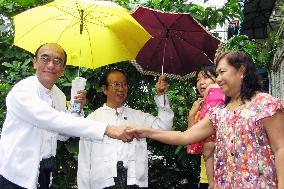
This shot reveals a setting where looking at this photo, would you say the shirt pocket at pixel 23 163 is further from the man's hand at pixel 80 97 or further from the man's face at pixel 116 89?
the man's face at pixel 116 89

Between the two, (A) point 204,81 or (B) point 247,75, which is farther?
(A) point 204,81

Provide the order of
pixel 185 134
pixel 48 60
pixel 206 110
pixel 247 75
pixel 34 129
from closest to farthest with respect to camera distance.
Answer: pixel 247 75 < pixel 34 129 < pixel 185 134 < pixel 48 60 < pixel 206 110

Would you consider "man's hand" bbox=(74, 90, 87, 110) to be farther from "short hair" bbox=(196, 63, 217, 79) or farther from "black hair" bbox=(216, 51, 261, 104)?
"black hair" bbox=(216, 51, 261, 104)

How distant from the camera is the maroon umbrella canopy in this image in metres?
4.43

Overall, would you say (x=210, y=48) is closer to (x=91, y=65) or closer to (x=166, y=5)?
(x=166, y=5)

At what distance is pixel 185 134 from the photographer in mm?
3521

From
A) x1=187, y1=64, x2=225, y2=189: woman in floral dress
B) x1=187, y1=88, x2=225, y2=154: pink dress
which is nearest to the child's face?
x1=187, y1=64, x2=225, y2=189: woman in floral dress

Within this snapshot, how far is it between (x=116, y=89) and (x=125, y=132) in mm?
857

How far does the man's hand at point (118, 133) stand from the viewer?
3529mm

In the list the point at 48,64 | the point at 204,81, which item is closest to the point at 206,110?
the point at 204,81

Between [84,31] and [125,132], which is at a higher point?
[84,31]

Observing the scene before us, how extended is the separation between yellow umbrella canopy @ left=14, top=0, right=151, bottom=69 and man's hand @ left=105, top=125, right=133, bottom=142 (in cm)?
93

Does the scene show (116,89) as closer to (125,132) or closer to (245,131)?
(125,132)

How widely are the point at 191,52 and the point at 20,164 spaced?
238cm
